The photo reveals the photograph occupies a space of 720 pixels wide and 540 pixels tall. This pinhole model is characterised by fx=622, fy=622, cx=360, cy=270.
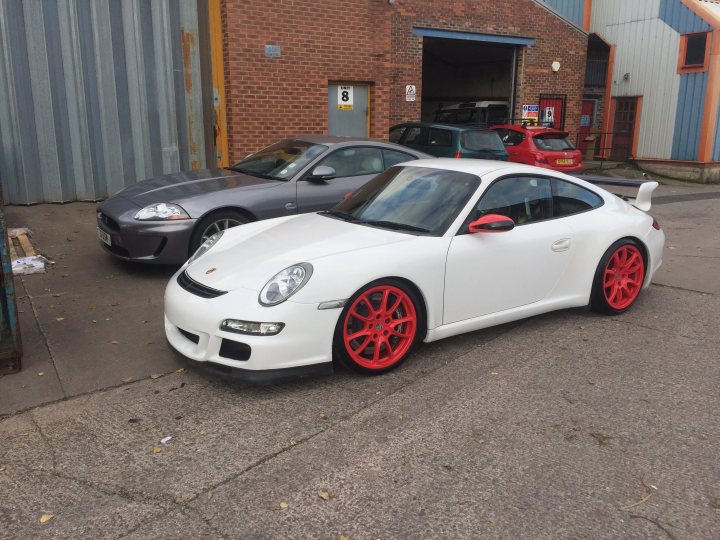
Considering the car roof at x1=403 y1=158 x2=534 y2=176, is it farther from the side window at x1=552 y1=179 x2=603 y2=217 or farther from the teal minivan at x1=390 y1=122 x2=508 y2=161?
the teal minivan at x1=390 y1=122 x2=508 y2=161

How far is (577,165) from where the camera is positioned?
47.8 ft

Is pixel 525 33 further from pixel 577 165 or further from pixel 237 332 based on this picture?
pixel 237 332

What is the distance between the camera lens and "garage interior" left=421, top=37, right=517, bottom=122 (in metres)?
21.7

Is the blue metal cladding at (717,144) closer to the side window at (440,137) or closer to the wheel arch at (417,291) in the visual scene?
the side window at (440,137)

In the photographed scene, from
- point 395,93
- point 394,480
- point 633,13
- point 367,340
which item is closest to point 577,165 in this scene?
point 395,93

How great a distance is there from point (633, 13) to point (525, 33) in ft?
15.1

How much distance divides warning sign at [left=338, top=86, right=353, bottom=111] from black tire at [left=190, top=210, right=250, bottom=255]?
6.29 m

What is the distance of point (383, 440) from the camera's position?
3363 millimetres

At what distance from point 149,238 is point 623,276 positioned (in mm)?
4473

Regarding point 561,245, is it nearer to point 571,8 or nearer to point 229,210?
point 229,210

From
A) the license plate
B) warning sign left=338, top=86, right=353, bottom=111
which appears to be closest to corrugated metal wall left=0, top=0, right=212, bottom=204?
warning sign left=338, top=86, right=353, bottom=111

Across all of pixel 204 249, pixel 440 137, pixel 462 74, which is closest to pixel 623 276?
pixel 204 249

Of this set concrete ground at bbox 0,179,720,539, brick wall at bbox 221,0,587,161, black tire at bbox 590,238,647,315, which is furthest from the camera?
brick wall at bbox 221,0,587,161

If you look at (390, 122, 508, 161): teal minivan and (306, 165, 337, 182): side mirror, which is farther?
(390, 122, 508, 161): teal minivan
